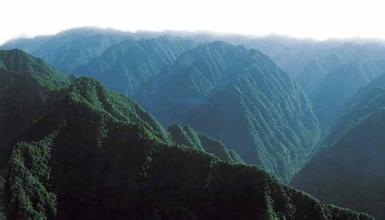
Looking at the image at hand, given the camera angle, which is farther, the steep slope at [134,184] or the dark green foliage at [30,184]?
the steep slope at [134,184]

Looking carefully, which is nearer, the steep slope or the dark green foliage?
the dark green foliage

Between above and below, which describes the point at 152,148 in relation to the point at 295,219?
above

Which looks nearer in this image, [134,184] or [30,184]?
[30,184]

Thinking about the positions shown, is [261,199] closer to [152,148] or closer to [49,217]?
[152,148]

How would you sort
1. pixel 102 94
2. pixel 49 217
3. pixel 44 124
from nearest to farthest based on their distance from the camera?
pixel 49 217, pixel 44 124, pixel 102 94

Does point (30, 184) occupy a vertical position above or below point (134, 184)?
above

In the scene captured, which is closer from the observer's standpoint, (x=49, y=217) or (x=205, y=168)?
(x=49, y=217)

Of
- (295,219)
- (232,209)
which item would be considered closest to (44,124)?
(232,209)

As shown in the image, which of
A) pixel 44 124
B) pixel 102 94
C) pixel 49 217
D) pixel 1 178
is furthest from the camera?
pixel 102 94
